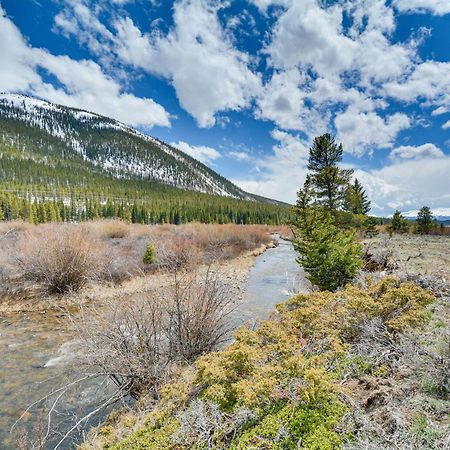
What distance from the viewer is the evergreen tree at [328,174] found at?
21.7m

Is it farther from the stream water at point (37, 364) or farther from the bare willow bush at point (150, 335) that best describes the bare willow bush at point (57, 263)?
the bare willow bush at point (150, 335)

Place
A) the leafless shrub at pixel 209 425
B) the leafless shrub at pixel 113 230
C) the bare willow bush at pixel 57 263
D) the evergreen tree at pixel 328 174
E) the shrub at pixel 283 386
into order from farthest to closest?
the leafless shrub at pixel 113 230 < the evergreen tree at pixel 328 174 < the bare willow bush at pixel 57 263 < the leafless shrub at pixel 209 425 < the shrub at pixel 283 386

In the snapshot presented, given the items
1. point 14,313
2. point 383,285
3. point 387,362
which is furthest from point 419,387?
point 14,313

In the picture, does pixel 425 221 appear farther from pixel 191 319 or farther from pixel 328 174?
pixel 191 319

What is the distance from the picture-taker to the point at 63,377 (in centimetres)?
863

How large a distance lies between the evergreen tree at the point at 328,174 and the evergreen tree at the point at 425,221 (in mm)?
25768

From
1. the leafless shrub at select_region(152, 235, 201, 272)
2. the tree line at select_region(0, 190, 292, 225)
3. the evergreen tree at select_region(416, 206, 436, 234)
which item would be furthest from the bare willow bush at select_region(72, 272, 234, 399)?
the tree line at select_region(0, 190, 292, 225)

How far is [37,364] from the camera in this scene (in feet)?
31.1

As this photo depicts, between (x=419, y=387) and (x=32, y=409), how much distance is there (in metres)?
8.16

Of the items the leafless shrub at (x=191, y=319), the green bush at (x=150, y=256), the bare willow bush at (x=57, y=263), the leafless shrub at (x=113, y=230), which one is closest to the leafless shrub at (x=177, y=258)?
the green bush at (x=150, y=256)

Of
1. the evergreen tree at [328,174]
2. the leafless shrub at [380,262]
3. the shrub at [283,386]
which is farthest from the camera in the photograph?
the evergreen tree at [328,174]

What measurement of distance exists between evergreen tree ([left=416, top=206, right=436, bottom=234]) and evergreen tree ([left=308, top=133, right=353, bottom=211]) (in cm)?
2577

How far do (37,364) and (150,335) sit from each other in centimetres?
573

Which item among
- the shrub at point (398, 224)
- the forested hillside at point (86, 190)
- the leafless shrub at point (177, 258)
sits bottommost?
the leafless shrub at point (177, 258)
